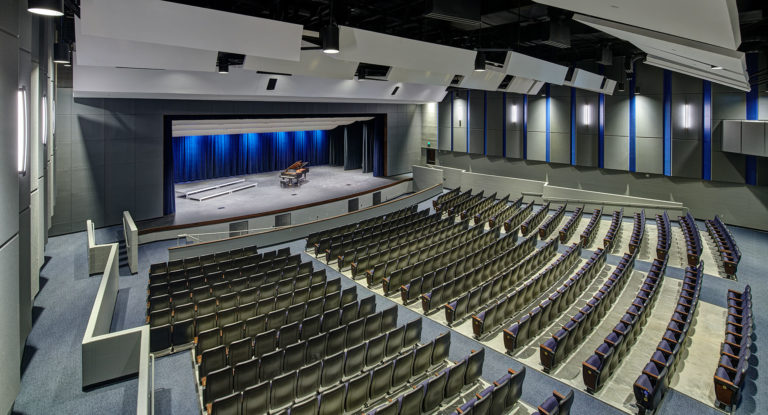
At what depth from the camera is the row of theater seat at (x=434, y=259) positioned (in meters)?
8.22

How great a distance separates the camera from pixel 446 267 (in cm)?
825

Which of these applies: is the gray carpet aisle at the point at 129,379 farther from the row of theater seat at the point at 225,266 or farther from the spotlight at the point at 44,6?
the spotlight at the point at 44,6

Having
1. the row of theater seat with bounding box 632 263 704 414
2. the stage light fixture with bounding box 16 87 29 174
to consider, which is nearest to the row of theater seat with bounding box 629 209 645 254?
the row of theater seat with bounding box 632 263 704 414

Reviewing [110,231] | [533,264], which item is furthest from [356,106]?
[533,264]

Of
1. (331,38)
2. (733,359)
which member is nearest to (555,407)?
(733,359)

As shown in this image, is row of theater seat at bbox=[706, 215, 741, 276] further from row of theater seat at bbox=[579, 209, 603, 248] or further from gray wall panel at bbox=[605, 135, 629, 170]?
gray wall panel at bbox=[605, 135, 629, 170]

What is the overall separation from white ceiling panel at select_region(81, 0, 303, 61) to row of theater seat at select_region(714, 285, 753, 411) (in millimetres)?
6757

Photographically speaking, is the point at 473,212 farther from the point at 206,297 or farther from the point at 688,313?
the point at 206,297

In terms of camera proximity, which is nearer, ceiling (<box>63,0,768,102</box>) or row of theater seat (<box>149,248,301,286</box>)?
ceiling (<box>63,0,768,102</box>)

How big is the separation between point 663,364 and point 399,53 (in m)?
5.61

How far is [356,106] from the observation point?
18578mm

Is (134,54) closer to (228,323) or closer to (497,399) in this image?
(228,323)

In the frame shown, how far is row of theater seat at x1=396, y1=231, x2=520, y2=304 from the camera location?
7.79 metres

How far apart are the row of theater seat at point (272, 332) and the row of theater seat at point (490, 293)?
1122mm
